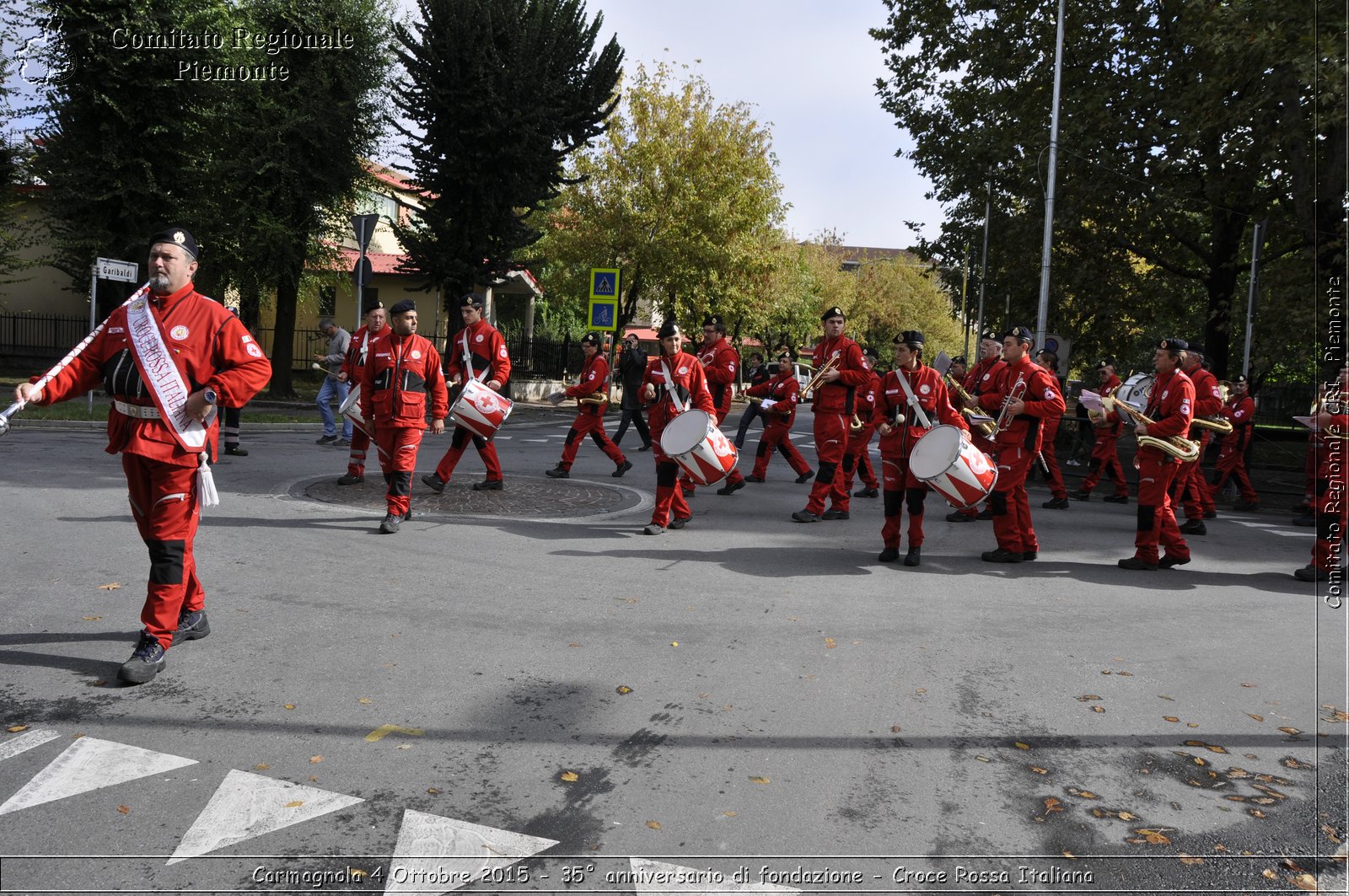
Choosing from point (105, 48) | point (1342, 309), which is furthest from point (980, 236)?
point (105, 48)

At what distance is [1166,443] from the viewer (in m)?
9.08

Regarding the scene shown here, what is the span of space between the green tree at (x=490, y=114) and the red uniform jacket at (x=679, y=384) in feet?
53.7

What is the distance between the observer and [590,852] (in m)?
3.45

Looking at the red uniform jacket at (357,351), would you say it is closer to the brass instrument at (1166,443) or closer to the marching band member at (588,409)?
the marching band member at (588,409)

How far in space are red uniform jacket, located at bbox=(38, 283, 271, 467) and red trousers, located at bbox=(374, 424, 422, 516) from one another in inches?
145

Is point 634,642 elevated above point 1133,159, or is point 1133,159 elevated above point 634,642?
point 1133,159

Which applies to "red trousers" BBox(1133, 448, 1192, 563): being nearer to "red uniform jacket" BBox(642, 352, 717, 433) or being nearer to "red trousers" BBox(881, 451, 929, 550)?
"red trousers" BBox(881, 451, 929, 550)

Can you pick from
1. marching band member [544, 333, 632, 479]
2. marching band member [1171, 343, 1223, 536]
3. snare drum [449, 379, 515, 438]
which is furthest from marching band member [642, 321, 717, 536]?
marching band member [1171, 343, 1223, 536]

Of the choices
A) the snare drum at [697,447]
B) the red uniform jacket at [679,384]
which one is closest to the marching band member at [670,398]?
the red uniform jacket at [679,384]

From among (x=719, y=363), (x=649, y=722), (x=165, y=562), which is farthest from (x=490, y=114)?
(x=649, y=722)

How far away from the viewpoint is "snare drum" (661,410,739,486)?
9.55 meters

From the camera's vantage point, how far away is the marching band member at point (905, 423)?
350 inches

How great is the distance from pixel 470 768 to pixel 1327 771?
3.65 m

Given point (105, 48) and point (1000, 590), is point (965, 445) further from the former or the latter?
point (105, 48)
